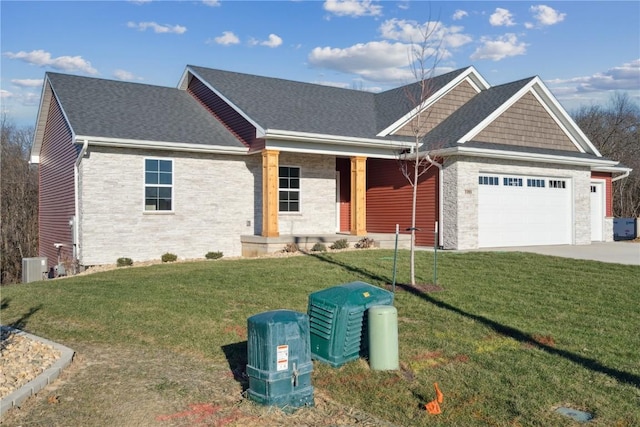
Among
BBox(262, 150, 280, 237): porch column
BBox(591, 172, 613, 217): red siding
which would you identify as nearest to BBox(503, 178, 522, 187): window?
BBox(591, 172, 613, 217): red siding

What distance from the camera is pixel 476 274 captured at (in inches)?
483

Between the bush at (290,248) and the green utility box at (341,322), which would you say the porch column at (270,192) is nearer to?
the bush at (290,248)

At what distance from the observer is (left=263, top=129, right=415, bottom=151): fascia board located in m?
16.5

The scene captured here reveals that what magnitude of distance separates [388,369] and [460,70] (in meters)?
16.6

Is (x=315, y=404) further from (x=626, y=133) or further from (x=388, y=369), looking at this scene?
(x=626, y=133)

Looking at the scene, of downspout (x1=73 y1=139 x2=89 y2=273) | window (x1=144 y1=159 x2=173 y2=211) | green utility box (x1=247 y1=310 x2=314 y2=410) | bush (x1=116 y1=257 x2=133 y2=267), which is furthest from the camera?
window (x1=144 y1=159 x2=173 y2=211)

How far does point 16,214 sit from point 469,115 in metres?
26.2

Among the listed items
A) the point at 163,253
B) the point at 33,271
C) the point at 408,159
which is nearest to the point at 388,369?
the point at 163,253

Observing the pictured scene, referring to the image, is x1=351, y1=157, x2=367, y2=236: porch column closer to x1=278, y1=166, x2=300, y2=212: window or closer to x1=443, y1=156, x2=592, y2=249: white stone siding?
x1=278, y1=166, x2=300, y2=212: window

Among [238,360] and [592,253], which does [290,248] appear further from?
[238,360]

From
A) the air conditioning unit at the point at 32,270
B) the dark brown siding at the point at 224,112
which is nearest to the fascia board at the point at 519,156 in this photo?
the dark brown siding at the point at 224,112

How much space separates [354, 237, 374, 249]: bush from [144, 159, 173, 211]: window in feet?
18.7

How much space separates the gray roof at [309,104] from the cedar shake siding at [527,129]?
2663 millimetres

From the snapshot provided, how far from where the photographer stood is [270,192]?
16.9m
